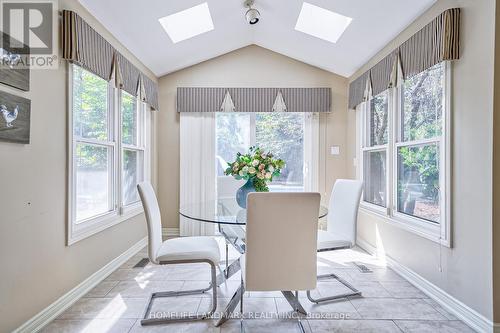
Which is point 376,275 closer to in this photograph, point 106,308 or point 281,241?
point 281,241

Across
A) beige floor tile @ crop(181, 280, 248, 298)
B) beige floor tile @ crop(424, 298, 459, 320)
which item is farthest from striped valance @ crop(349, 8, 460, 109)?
beige floor tile @ crop(181, 280, 248, 298)

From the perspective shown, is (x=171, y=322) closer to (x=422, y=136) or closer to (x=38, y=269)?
(x=38, y=269)

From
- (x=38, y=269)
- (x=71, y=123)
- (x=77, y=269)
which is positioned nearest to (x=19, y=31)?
(x=71, y=123)

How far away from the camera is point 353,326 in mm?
1976

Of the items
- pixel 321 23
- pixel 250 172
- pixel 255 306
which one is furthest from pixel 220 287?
pixel 321 23

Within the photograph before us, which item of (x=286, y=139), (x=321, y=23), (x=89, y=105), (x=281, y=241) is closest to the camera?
(x=281, y=241)

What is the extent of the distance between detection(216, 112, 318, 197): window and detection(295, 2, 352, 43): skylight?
1.25 m

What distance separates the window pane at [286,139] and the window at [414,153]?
1.11 metres

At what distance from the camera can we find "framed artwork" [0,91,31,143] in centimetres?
162

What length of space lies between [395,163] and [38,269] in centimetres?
331

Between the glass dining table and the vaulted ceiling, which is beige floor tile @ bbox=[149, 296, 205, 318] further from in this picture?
the vaulted ceiling

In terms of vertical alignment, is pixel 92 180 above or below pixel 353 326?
above

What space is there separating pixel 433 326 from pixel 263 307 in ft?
3.93

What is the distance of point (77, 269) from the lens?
2.35 meters
